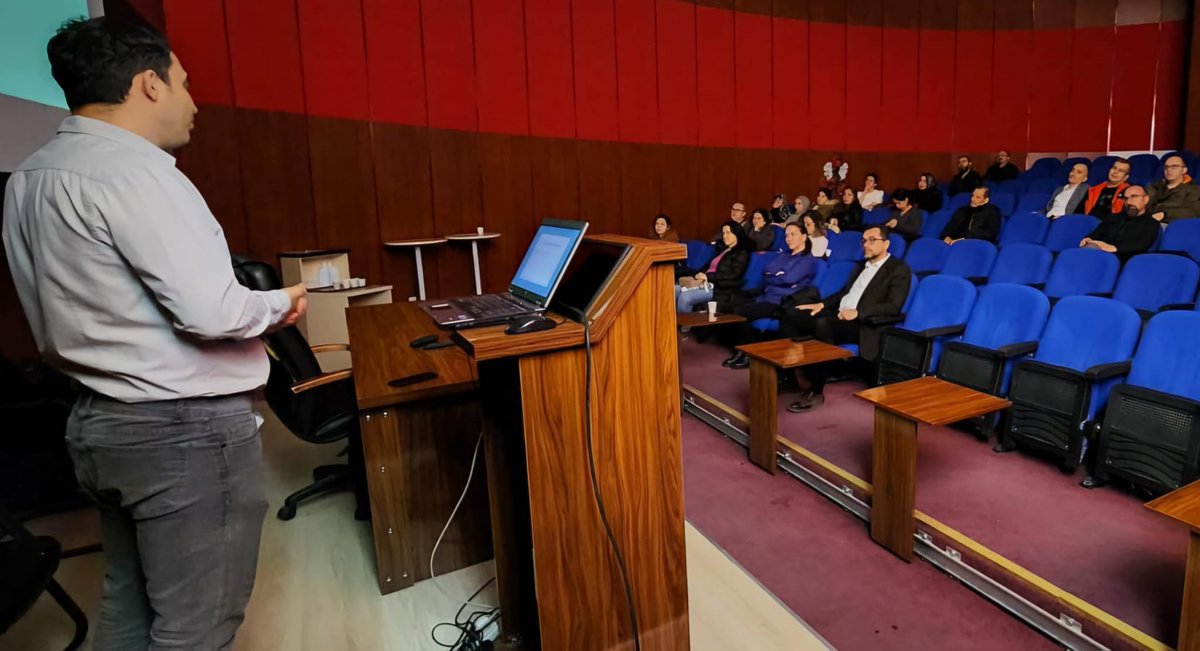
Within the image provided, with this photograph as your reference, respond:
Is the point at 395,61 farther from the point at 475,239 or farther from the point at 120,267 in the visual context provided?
the point at 120,267

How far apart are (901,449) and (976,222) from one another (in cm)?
372

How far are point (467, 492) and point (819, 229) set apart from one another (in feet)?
13.8

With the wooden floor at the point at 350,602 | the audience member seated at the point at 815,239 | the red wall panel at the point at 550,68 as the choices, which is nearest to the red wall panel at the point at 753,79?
the red wall panel at the point at 550,68

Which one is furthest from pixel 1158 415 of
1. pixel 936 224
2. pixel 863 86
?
pixel 863 86

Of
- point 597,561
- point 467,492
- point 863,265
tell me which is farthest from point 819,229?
point 597,561

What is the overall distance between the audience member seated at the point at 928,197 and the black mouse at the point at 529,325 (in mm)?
6148

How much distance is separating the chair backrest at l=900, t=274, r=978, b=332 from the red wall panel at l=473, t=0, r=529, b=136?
12.4 feet

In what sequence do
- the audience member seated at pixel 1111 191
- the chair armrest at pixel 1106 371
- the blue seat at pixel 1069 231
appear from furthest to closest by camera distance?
the audience member seated at pixel 1111 191
the blue seat at pixel 1069 231
the chair armrest at pixel 1106 371

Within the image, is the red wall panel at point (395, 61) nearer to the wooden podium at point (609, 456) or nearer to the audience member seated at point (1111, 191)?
the wooden podium at point (609, 456)

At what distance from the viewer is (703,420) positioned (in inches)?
131

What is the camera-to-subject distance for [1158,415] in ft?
6.95

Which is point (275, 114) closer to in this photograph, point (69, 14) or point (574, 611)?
point (69, 14)

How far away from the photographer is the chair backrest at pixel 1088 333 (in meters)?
2.42

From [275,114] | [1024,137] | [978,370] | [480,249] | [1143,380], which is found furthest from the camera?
[1024,137]
